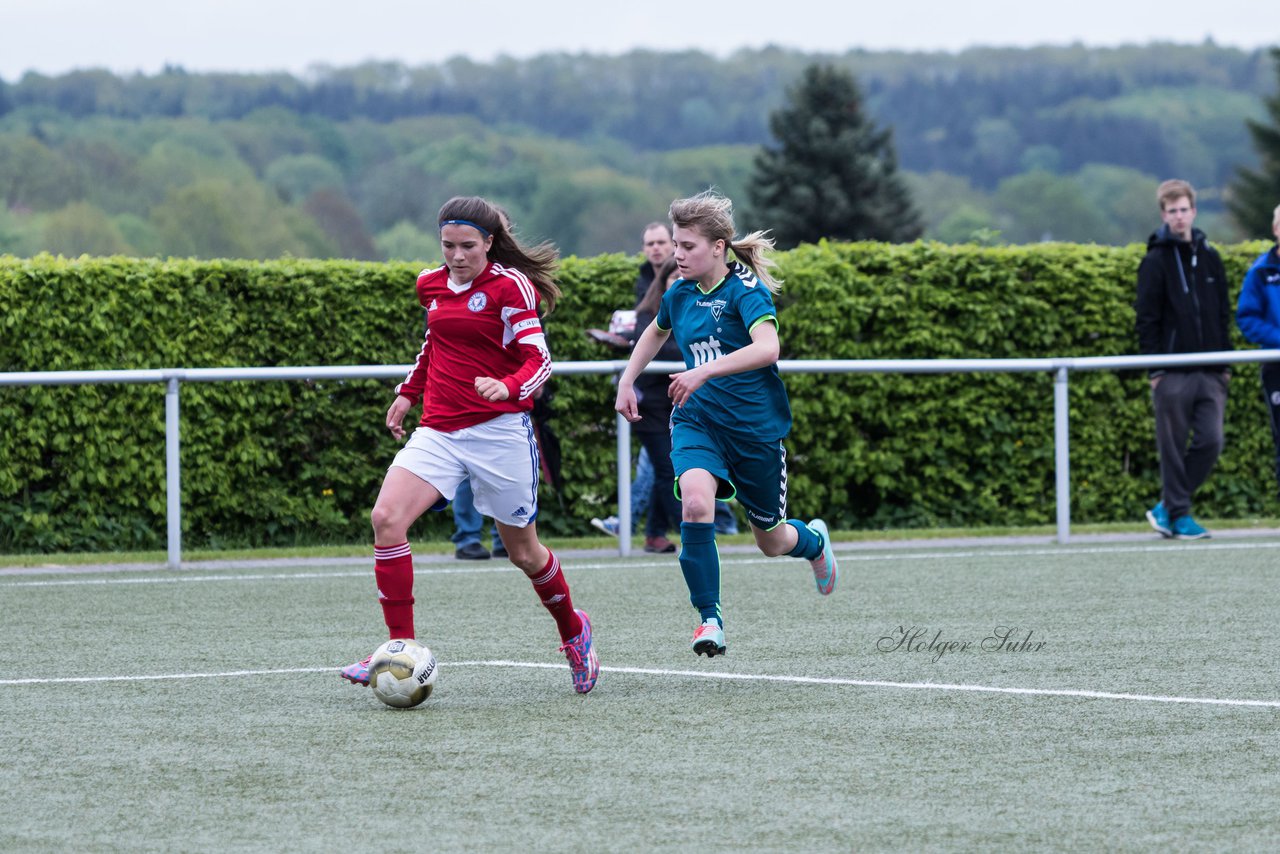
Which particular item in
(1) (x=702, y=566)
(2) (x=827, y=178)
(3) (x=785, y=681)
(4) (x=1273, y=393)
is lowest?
(3) (x=785, y=681)

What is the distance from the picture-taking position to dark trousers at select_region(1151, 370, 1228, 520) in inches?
439

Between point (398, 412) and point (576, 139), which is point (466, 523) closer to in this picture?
point (398, 412)

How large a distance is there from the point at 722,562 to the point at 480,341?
454 centimetres

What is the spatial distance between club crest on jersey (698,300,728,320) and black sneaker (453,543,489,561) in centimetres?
459

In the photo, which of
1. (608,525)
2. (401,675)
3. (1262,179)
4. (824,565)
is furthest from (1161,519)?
(1262,179)

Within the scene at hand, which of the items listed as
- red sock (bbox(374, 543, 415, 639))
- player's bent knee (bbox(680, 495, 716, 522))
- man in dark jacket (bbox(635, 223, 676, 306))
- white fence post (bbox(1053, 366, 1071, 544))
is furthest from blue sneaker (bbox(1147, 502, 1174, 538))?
red sock (bbox(374, 543, 415, 639))

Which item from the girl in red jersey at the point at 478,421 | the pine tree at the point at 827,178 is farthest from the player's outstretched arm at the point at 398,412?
the pine tree at the point at 827,178

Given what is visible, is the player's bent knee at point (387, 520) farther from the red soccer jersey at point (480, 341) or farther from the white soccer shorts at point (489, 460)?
the red soccer jersey at point (480, 341)

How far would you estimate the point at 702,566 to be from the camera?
6324mm

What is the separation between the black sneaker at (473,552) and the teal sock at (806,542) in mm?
3759

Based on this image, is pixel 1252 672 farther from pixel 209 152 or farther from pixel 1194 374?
pixel 209 152

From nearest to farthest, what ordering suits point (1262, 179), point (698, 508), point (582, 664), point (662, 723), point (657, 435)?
point (662, 723) → point (582, 664) → point (698, 508) → point (657, 435) → point (1262, 179)

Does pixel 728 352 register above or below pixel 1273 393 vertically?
above

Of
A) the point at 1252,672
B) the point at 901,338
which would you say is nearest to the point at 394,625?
the point at 1252,672
